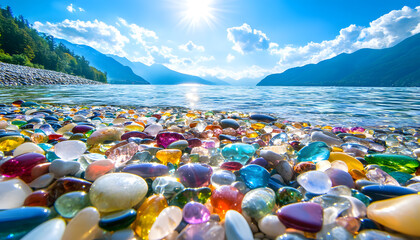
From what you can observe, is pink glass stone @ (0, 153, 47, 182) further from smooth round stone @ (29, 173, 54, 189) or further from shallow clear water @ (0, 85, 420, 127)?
shallow clear water @ (0, 85, 420, 127)

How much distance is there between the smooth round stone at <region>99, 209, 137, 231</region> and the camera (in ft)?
2.79

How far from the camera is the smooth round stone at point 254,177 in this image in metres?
1.29

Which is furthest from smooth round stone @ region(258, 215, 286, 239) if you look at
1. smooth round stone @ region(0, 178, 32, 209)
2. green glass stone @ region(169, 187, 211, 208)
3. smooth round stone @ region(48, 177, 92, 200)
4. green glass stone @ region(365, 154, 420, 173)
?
green glass stone @ region(365, 154, 420, 173)

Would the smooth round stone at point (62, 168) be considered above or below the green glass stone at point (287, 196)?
above

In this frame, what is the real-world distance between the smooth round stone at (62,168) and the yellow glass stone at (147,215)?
2.29ft

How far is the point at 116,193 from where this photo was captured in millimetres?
973

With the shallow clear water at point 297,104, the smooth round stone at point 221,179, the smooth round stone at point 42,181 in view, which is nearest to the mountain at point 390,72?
the shallow clear water at point 297,104

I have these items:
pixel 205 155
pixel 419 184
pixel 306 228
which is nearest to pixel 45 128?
pixel 205 155

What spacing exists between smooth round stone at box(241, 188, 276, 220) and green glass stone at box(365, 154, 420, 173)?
4.32 ft

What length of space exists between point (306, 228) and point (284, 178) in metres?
0.62

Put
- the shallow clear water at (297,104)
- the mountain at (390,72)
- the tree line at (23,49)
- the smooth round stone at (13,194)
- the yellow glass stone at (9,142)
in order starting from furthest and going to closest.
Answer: the mountain at (390,72) → the tree line at (23,49) → the shallow clear water at (297,104) → the yellow glass stone at (9,142) → the smooth round stone at (13,194)

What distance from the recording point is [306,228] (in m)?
0.85

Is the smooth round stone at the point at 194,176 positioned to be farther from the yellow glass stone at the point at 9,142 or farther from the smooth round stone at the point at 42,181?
the yellow glass stone at the point at 9,142

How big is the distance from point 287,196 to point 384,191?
22.0 inches
